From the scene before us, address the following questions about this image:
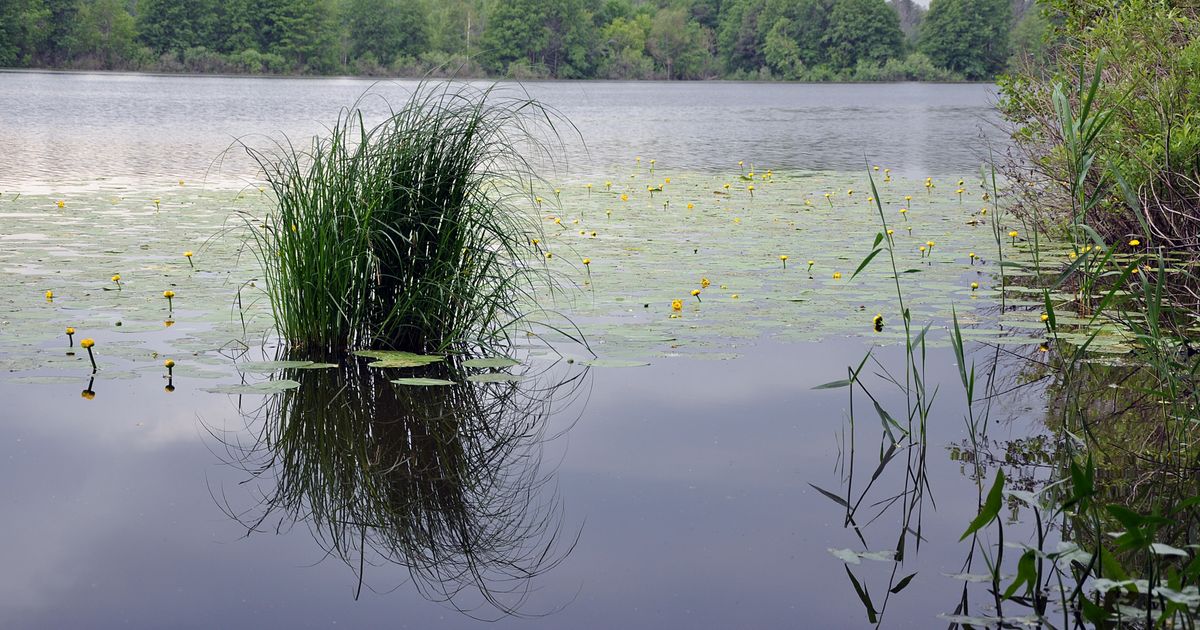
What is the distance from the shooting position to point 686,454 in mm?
3777

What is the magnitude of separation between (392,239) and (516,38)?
210 ft

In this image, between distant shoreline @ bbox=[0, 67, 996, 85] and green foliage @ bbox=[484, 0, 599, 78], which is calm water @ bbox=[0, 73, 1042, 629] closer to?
distant shoreline @ bbox=[0, 67, 996, 85]

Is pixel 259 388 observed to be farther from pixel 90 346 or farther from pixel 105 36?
pixel 105 36

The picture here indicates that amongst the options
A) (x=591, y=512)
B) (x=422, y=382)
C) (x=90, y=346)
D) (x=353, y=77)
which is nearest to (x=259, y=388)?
(x=422, y=382)

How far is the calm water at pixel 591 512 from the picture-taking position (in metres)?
2.68

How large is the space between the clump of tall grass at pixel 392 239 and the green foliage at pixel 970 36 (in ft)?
233

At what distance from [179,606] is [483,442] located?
4.58 ft

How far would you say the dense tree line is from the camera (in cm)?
6216

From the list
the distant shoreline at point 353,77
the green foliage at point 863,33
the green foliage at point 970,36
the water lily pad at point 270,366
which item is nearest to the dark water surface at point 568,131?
the water lily pad at point 270,366

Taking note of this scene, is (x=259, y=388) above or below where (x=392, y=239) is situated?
below

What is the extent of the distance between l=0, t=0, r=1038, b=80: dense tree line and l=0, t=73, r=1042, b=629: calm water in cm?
5099

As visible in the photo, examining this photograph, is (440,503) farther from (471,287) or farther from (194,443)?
(471,287)

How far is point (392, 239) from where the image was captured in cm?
459

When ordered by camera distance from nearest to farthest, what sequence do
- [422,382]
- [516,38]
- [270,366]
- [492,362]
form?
[422,382]
[270,366]
[492,362]
[516,38]
